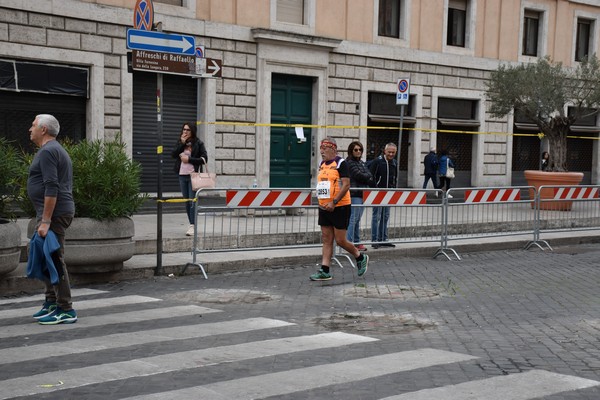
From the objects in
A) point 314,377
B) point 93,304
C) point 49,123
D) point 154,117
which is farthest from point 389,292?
point 154,117

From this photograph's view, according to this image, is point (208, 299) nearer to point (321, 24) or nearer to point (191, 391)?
point (191, 391)

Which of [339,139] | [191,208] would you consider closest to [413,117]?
[339,139]

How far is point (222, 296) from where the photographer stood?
956 cm

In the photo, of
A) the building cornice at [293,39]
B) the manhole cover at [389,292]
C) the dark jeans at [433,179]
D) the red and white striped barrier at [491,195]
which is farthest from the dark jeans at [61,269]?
the dark jeans at [433,179]

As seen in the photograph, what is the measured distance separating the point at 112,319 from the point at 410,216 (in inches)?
276

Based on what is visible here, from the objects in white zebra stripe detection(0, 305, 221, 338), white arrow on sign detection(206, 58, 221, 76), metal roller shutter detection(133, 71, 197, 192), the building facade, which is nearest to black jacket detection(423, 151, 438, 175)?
the building facade

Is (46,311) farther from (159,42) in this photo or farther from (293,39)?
(293,39)

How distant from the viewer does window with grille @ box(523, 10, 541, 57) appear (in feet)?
105

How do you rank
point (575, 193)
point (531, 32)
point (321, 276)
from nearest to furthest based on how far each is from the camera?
point (321, 276) → point (575, 193) → point (531, 32)

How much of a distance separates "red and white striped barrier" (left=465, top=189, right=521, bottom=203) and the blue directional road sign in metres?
5.89

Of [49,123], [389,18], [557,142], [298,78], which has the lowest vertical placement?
A: [49,123]

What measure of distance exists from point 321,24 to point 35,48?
31.1 ft

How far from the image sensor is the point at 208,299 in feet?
30.6

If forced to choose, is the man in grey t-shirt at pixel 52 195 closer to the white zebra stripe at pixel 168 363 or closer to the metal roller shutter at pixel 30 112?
the white zebra stripe at pixel 168 363
